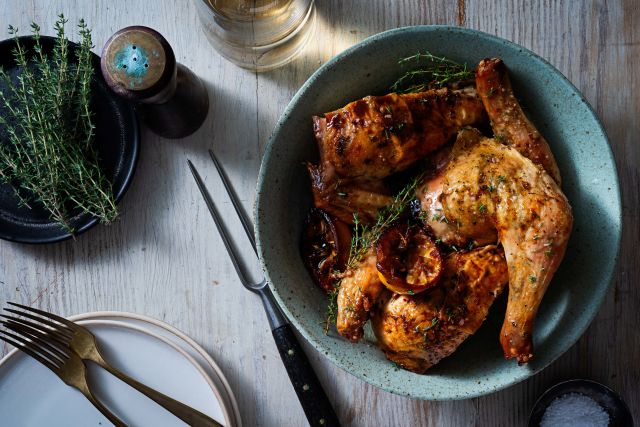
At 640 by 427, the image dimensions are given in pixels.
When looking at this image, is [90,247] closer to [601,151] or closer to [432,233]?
[432,233]

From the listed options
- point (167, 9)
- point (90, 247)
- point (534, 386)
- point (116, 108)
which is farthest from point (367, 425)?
point (167, 9)

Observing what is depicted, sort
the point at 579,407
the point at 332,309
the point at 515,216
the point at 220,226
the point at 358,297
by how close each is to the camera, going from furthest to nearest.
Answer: the point at 220,226 < the point at 579,407 < the point at 332,309 < the point at 358,297 < the point at 515,216

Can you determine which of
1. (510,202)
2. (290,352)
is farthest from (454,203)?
(290,352)

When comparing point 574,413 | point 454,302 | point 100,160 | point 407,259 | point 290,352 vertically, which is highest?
point 100,160

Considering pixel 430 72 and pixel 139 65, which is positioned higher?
pixel 139 65

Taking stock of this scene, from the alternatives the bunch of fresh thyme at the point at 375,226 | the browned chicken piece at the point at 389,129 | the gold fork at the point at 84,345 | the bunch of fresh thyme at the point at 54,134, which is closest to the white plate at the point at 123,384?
the gold fork at the point at 84,345

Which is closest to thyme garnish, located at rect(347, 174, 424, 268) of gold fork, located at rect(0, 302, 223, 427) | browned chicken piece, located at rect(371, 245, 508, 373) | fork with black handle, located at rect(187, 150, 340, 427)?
browned chicken piece, located at rect(371, 245, 508, 373)

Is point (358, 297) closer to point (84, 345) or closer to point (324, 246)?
point (324, 246)
